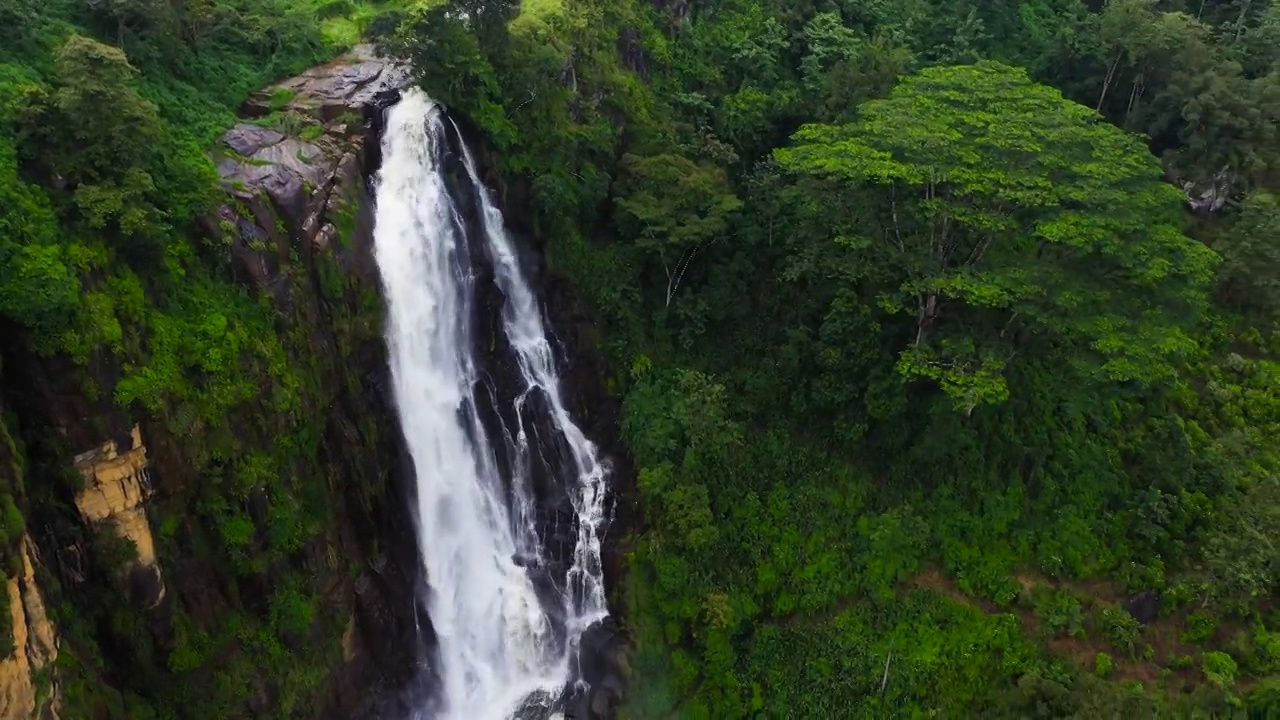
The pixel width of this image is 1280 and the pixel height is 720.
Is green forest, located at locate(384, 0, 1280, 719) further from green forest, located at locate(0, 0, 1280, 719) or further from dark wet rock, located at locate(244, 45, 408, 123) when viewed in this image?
dark wet rock, located at locate(244, 45, 408, 123)

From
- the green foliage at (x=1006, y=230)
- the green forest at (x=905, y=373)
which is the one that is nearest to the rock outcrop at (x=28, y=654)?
the green forest at (x=905, y=373)

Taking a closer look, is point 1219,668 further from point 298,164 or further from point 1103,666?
point 298,164

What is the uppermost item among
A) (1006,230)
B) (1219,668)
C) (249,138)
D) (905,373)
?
(249,138)

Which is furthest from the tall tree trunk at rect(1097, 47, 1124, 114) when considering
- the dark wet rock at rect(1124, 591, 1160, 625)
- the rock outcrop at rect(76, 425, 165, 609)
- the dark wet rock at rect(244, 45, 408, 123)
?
the rock outcrop at rect(76, 425, 165, 609)

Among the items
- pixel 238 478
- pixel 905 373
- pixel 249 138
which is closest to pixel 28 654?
pixel 238 478

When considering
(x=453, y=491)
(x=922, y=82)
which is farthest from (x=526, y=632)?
(x=922, y=82)
